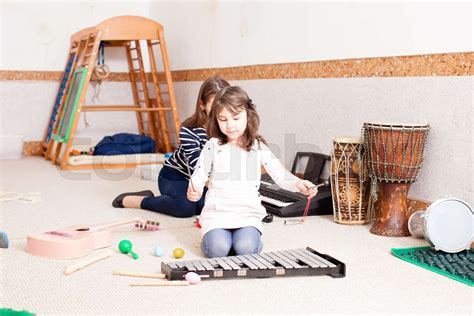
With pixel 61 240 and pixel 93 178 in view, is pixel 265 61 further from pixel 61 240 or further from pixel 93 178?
pixel 61 240

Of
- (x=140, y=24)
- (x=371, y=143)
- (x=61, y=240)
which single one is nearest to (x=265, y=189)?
(x=371, y=143)


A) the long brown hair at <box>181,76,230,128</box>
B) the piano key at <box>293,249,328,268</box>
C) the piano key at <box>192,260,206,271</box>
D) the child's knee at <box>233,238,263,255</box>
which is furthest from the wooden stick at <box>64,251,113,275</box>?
the long brown hair at <box>181,76,230,128</box>

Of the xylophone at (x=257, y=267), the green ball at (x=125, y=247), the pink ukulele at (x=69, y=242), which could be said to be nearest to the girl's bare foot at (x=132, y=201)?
the pink ukulele at (x=69, y=242)

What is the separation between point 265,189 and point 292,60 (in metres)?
0.97

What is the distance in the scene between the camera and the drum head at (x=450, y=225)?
2.68m

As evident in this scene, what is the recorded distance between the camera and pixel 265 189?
147 inches

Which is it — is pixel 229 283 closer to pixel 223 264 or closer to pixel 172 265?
pixel 223 264

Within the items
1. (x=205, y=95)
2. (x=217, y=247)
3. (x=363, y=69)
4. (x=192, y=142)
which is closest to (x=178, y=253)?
(x=217, y=247)

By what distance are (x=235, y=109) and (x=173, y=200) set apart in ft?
3.21

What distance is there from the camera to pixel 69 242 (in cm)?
253

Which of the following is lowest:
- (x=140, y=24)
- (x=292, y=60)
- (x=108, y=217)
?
(x=108, y=217)

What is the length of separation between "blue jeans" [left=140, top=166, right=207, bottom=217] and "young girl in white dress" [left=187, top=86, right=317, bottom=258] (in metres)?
0.70

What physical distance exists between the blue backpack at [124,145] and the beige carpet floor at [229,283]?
7.15 ft

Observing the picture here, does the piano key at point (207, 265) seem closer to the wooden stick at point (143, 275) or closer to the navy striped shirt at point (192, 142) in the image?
the wooden stick at point (143, 275)
